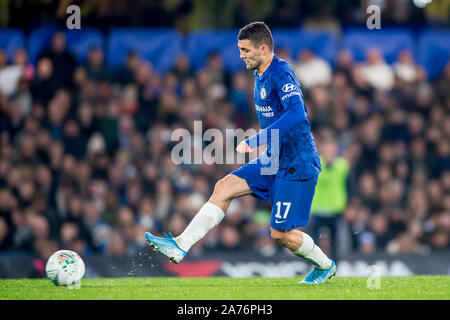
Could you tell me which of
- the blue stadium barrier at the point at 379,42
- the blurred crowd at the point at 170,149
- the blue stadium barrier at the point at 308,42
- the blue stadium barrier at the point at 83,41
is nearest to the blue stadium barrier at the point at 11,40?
the blurred crowd at the point at 170,149

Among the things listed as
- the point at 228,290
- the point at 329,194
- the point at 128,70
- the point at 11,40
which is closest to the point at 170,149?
the point at 128,70

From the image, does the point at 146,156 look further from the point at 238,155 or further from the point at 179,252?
the point at 179,252

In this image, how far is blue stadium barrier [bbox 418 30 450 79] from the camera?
15.4 m

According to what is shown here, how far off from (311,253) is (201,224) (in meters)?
1.12

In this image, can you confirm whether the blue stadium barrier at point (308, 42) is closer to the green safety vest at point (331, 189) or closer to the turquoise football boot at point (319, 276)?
the green safety vest at point (331, 189)

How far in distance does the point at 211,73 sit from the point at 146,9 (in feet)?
7.46

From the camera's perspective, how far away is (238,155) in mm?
13312

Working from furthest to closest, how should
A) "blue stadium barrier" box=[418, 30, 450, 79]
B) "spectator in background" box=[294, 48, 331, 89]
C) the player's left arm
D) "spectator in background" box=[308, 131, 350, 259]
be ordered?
1. "blue stadium barrier" box=[418, 30, 450, 79]
2. "spectator in background" box=[294, 48, 331, 89]
3. "spectator in background" box=[308, 131, 350, 259]
4. the player's left arm

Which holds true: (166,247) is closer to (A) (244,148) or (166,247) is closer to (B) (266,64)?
(A) (244,148)

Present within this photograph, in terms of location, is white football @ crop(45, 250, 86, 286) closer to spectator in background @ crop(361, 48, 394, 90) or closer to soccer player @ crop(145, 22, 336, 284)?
soccer player @ crop(145, 22, 336, 284)

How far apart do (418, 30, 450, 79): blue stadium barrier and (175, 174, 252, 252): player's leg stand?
868cm

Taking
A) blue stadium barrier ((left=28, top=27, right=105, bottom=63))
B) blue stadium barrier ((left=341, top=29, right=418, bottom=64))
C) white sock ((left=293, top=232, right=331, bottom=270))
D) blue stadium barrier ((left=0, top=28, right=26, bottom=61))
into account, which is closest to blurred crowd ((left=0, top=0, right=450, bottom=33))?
blue stadium barrier ((left=0, top=28, right=26, bottom=61))

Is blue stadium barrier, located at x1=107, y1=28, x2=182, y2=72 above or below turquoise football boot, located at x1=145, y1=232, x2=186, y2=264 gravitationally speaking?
above

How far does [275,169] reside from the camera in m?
7.72
